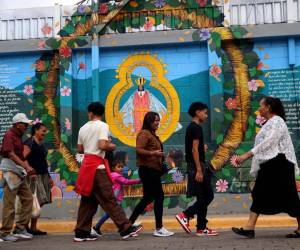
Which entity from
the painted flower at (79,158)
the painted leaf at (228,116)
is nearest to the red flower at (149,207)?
the painted flower at (79,158)

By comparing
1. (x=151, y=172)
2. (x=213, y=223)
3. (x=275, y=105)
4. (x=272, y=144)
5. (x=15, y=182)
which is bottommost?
(x=213, y=223)

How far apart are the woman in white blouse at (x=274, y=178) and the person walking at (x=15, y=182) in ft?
9.12

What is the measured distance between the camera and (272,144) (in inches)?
251

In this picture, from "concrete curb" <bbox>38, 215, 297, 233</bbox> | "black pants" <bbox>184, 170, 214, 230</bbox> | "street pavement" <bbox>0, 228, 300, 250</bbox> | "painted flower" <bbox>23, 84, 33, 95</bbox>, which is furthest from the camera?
"painted flower" <bbox>23, 84, 33, 95</bbox>

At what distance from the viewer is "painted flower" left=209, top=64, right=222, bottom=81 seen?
9422mm

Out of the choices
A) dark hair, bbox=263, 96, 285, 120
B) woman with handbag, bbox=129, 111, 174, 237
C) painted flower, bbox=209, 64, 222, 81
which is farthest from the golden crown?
dark hair, bbox=263, 96, 285, 120

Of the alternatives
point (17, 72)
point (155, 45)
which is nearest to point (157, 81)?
point (155, 45)

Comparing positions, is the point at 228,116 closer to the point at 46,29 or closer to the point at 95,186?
the point at 95,186

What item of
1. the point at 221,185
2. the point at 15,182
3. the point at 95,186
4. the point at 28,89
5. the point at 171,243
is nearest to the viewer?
the point at 171,243

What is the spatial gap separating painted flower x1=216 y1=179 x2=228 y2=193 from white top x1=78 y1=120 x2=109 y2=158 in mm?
3127

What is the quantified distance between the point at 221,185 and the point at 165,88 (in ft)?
6.39

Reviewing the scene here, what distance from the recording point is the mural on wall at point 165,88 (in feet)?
30.9

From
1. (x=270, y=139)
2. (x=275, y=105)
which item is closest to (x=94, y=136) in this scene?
(x=270, y=139)

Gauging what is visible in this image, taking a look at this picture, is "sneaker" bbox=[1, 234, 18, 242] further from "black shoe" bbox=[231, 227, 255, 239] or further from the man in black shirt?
"black shoe" bbox=[231, 227, 255, 239]
